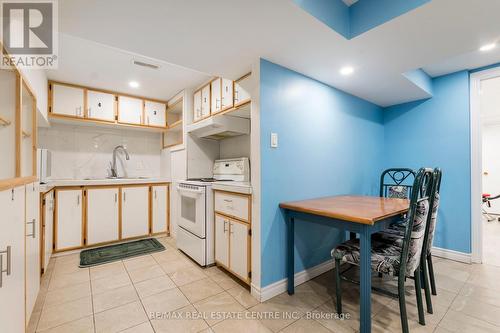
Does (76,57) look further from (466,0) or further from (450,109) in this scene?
(450,109)

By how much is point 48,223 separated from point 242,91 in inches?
101

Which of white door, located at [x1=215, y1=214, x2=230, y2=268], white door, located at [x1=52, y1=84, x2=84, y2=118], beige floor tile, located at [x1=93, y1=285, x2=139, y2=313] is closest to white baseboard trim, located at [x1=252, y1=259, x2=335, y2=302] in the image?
white door, located at [x1=215, y1=214, x2=230, y2=268]

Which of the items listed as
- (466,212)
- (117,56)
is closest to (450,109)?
(466,212)

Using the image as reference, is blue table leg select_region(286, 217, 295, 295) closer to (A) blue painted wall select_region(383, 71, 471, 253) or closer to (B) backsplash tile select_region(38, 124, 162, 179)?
(A) blue painted wall select_region(383, 71, 471, 253)

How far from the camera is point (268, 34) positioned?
1.52m

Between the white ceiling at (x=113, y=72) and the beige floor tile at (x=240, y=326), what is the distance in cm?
238

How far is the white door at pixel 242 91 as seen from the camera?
6.82ft

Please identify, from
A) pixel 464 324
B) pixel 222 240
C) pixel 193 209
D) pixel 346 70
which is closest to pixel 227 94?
pixel 346 70

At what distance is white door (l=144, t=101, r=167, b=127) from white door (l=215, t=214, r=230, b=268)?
219cm

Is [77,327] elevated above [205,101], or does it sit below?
below

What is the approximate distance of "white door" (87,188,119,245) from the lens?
293cm

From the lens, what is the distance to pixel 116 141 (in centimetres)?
371

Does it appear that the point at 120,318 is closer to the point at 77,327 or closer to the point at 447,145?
the point at 77,327

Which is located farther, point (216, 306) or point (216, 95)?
point (216, 95)
